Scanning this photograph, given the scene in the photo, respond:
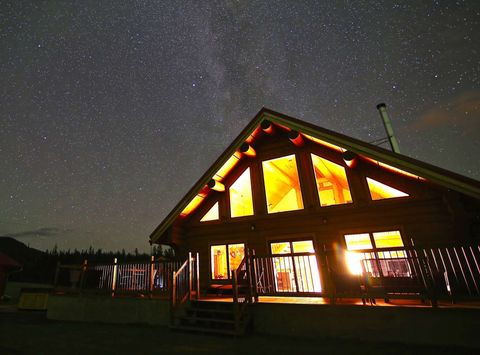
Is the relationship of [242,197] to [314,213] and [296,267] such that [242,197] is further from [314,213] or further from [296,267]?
[296,267]

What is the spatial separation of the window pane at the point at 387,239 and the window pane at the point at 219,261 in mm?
6113

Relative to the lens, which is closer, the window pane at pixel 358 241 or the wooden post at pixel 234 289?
the wooden post at pixel 234 289

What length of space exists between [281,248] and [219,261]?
9.59 feet

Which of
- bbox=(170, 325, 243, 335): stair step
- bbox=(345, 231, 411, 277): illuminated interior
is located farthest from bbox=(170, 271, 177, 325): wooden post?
bbox=(345, 231, 411, 277): illuminated interior

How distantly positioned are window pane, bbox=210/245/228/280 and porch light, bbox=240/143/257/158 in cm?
432

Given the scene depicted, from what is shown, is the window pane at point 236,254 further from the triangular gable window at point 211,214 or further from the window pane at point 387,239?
the window pane at point 387,239

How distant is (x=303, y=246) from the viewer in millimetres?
9828

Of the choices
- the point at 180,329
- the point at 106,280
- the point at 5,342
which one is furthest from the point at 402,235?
the point at 5,342

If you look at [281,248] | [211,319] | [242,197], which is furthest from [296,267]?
[242,197]

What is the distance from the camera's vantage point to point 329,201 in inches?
382

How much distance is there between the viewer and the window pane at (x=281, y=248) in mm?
10067

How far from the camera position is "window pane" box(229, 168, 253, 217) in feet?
36.6

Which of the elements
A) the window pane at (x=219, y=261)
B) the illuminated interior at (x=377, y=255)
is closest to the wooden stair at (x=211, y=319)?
the window pane at (x=219, y=261)

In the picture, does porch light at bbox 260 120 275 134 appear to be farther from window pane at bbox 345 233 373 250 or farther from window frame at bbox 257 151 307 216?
window pane at bbox 345 233 373 250
